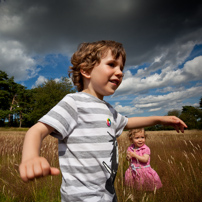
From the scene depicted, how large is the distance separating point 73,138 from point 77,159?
15 centimetres

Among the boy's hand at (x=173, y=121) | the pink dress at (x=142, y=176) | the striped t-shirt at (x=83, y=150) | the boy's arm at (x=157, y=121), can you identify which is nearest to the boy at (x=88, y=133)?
the striped t-shirt at (x=83, y=150)

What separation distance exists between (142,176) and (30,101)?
4536 cm

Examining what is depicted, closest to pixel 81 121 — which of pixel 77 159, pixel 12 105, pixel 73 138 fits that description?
pixel 73 138

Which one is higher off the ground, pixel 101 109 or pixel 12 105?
pixel 12 105

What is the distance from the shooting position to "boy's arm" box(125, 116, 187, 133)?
1713 millimetres

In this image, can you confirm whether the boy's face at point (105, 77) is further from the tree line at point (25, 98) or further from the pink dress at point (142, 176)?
the tree line at point (25, 98)

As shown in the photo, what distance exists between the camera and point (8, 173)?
325cm

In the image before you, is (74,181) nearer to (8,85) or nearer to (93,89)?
(93,89)

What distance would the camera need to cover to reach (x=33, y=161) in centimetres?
67

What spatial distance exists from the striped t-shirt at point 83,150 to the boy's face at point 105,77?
0.19m

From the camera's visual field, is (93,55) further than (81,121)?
Yes

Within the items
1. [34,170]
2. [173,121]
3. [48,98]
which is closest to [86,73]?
[173,121]

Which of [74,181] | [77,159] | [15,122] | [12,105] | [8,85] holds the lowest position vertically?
[74,181]

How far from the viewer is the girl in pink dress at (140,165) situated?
284 centimetres
